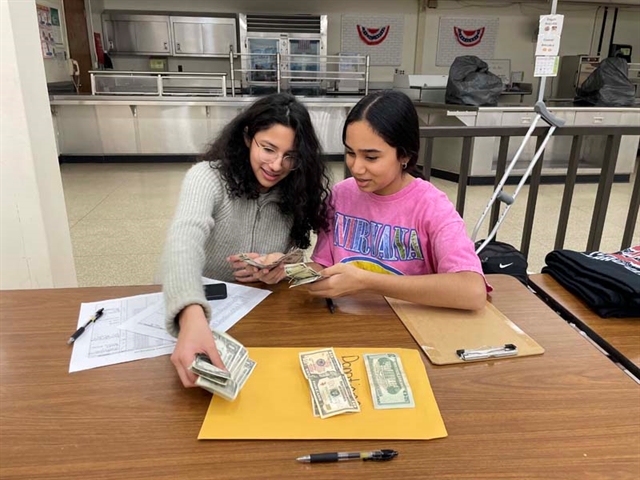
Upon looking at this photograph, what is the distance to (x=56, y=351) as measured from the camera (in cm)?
Result: 97

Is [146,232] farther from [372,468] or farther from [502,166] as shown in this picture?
[372,468]

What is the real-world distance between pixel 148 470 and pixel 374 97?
105 centimetres

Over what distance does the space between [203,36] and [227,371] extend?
8368mm

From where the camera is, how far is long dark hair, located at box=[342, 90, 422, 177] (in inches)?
49.9

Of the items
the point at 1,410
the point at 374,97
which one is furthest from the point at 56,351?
the point at 374,97

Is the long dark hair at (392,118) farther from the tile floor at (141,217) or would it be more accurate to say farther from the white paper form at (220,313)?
the tile floor at (141,217)

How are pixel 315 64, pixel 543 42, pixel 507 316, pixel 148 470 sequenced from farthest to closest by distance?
pixel 315 64, pixel 543 42, pixel 507 316, pixel 148 470

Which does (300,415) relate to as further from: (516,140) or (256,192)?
(516,140)

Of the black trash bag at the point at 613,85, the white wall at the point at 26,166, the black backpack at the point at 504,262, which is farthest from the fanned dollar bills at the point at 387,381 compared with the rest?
the black trash bag at the point at 613,85

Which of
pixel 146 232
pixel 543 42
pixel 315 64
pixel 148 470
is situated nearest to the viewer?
pixel 148 470

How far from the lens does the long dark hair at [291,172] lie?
1358mm

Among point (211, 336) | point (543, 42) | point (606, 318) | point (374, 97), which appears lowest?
point (606, 318)

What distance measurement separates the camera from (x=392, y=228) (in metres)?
1.41

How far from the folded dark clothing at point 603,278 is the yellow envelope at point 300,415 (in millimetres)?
696
